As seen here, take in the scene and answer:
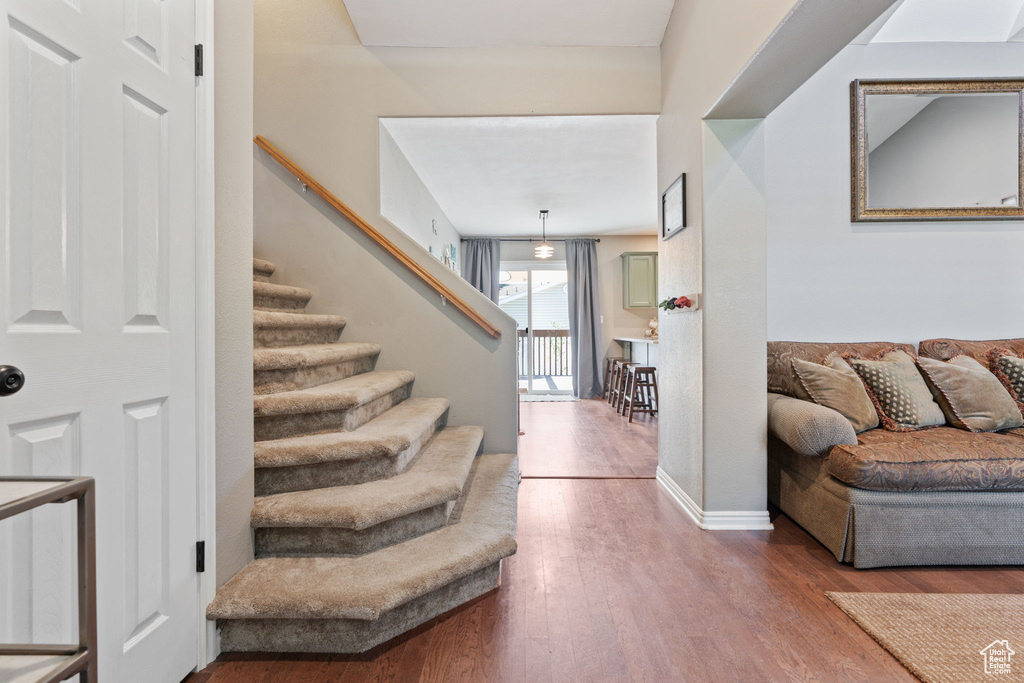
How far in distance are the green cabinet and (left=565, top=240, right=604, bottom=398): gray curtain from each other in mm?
513

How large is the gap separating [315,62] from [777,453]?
12.4 ft

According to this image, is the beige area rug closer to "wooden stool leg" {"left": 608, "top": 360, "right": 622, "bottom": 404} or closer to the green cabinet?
"wooden stool leg" {"left": 608, "top": 360, "right": 622, "bottom": 404}

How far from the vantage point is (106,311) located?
118 centimetres

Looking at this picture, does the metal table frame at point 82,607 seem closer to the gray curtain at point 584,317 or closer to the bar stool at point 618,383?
the bar stool at point 618,383

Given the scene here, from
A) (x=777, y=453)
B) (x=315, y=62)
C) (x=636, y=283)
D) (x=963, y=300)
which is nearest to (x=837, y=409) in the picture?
(x=777, y=453)

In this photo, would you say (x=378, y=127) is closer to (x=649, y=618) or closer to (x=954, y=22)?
(x=649, y=618)

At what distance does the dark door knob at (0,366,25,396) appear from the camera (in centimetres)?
91

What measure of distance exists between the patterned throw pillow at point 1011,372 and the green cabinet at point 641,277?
4.81 m

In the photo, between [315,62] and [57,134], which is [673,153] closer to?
[315,62]

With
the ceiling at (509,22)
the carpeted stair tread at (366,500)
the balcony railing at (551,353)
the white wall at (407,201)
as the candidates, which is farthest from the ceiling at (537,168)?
the carpeted stair tread at (366,500)

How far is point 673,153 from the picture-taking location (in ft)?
9.84

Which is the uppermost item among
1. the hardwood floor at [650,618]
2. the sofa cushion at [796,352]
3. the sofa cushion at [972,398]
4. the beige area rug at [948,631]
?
the sofa cushion at [796,352]

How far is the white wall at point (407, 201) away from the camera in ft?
11.6

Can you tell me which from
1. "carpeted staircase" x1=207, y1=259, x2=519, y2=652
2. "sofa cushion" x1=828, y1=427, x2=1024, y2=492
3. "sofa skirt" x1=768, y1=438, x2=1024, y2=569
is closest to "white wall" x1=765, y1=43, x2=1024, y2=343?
"sofa cushion" x1=828, y1=427, x2=1024, y2=492
